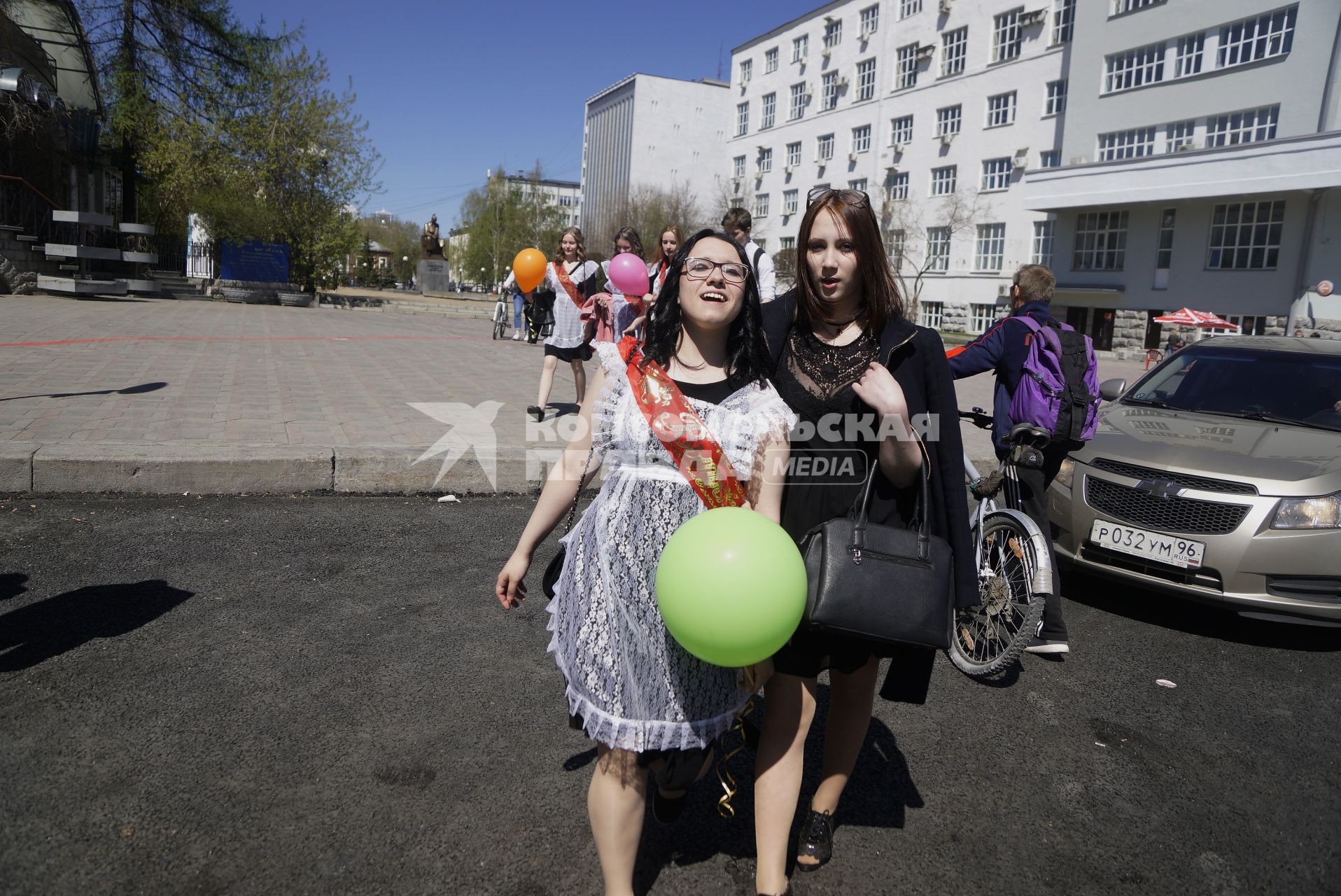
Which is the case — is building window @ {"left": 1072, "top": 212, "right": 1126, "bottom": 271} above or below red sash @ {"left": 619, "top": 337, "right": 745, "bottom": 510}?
above

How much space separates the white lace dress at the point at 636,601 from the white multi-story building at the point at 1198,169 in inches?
1260

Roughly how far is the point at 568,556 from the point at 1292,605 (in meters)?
3.94

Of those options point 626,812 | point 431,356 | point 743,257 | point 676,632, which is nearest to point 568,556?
point 676,632

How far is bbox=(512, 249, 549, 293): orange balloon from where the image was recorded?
827cm

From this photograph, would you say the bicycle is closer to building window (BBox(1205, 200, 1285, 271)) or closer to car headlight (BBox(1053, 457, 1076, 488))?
car headlight (BBox(1053, 457, 1076, 488))

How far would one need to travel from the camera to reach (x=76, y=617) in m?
3.76

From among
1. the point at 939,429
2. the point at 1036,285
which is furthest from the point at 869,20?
the point at 939,429

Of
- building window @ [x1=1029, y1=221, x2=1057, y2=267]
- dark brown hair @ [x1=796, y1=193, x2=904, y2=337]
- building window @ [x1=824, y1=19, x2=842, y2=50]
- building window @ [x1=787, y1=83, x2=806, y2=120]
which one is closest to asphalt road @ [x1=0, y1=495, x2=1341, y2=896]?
dark brown hair @ [x1=796, y1=193, x2=904, y2=337]

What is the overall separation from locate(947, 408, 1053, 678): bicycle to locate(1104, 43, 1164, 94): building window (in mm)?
35786

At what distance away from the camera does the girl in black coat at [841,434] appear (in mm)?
2316

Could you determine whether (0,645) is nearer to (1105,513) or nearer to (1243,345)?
(1105,513)

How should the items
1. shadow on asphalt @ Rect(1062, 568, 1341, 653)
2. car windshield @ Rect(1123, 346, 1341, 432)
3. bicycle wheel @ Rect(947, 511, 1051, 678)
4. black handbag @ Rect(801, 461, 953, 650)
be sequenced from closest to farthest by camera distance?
black handbag @ Rect(801, 461, 953, 650) → bicycle wheel @ Rect(947, 511, 1051, 678) → shadow on asphalt @ Rect(1062, 568, 1341, 653) → car windshield @ Rect(1123, 346, 1341, 432)

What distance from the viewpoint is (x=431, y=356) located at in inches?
559

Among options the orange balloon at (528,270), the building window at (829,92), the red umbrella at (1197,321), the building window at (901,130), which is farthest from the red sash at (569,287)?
the building window at (829,92)
